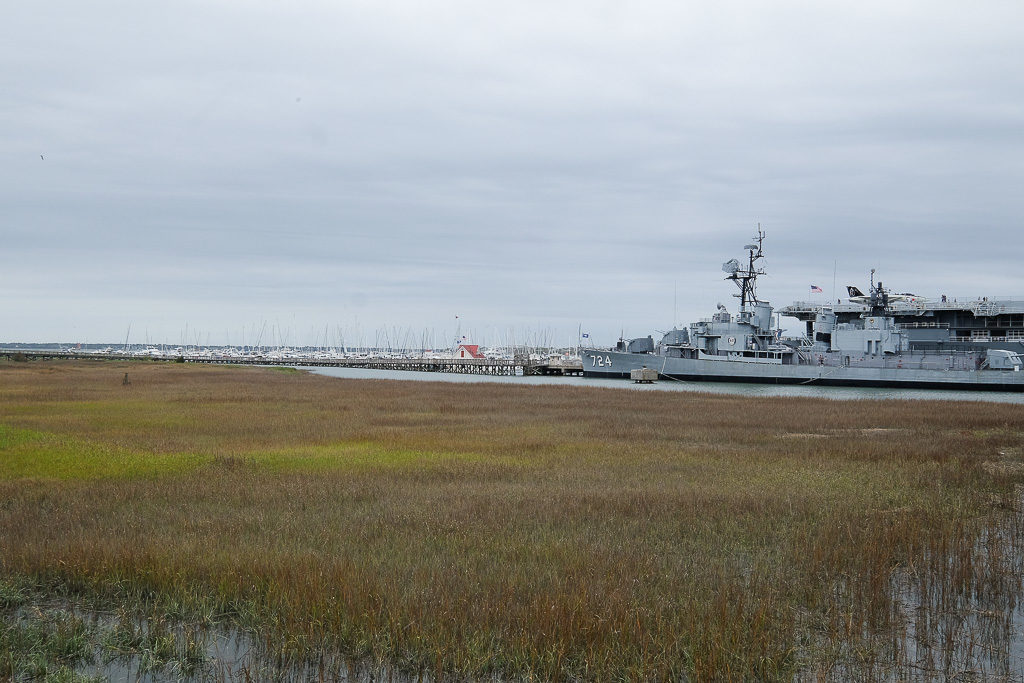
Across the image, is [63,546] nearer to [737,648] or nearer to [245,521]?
[245,521]

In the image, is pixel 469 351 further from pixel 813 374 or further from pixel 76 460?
pixel 76 460

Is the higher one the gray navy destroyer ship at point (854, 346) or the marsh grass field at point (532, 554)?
the gray navy destroyer ship at point (854, 346)

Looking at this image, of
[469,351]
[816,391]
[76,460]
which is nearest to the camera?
[76,460]

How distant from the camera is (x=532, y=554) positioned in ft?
32.5

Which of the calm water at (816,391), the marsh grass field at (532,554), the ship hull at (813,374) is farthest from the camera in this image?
the ship hull at (813,374)

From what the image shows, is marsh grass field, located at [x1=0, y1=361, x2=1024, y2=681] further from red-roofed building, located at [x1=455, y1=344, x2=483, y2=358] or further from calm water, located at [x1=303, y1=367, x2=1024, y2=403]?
red-roofed building, located at [x1=455, y1=344, x2=483, y2=358]

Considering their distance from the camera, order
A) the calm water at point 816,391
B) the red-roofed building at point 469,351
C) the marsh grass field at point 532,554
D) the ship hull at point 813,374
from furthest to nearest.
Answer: the red-roofed building at point 469,351 < the ship hull at point 813,374 < the calm water at point 816,391 < the marsh grass field at point 532,554

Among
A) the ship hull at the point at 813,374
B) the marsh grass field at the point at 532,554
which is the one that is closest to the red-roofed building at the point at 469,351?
the ship hull at the point at 813,374

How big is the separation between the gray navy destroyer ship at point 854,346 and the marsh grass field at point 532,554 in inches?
2202

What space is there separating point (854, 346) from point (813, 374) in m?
5.06

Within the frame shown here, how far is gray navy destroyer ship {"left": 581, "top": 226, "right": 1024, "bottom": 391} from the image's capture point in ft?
239

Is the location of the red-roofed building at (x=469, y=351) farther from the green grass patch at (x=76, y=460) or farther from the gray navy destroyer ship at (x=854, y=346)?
the green grass patch at (x=76, y=460)

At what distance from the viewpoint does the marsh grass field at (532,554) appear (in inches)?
286

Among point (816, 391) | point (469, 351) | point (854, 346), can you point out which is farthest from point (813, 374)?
point (469, 351)
